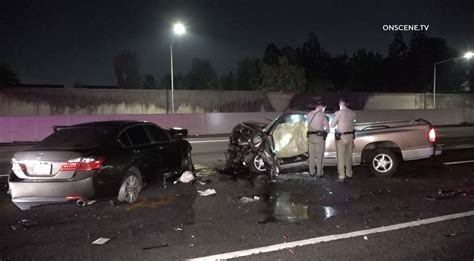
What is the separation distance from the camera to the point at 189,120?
25.2 m

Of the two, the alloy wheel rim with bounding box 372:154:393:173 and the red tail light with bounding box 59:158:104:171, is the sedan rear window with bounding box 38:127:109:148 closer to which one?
the red tail light with bounding box 59:158:104:171

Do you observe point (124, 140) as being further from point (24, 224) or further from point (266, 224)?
point (266, 224)

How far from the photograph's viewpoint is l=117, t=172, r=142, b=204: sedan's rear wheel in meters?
7.45

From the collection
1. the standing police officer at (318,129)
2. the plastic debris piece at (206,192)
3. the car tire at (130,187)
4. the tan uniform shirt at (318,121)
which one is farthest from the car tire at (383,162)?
the car tire at (130,187)

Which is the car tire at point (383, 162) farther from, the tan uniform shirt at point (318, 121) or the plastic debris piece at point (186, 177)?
the plastic debris piece at point (186, 177)

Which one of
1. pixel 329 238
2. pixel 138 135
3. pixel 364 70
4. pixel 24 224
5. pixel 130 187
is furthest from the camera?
pixel 364 70

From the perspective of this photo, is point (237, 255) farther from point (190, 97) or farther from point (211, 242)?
point (190, 97)

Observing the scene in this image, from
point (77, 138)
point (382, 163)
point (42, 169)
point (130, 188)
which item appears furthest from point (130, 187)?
point (382, 163)

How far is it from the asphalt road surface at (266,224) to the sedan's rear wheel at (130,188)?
0.19m

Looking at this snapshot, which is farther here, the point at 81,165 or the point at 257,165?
the point at 257,165

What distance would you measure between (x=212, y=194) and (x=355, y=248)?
367cm

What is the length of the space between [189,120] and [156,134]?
16385 mm

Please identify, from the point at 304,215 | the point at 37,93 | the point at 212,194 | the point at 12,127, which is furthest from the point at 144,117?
the point at 304,215

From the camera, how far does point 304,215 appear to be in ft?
22.4
